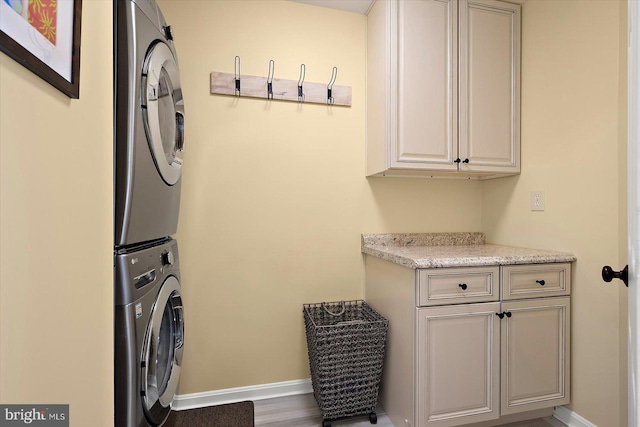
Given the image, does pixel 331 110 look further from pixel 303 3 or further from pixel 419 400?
pixel 419 400

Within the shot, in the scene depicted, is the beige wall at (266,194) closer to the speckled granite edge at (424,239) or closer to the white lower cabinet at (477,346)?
Answer: the speckled granite edge at (424,239)

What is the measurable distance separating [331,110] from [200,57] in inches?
34.5

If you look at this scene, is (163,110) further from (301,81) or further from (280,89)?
(301,81)

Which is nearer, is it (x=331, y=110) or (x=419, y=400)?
(x=419, y=400)

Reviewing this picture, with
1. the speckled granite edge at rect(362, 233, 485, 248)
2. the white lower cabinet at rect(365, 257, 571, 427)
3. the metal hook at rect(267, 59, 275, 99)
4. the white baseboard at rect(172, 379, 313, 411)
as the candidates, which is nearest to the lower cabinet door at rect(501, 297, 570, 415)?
the white lower cabinet at rect(365, 257, 571, 427)

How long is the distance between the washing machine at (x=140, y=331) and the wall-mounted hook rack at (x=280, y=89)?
1116mm

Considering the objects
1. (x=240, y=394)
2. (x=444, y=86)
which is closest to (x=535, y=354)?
(x=444, y=86)

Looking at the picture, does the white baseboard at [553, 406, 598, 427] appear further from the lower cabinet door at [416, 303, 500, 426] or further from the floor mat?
the floor mat

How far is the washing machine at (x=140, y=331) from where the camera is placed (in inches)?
38.5

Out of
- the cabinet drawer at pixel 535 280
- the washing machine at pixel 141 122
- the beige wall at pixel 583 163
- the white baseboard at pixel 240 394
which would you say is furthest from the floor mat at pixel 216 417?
the beige wall at pixel 583 163

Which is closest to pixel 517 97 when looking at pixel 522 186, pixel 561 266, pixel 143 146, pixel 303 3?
pixel 522 186

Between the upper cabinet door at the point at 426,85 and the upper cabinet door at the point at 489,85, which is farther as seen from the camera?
the upper cabinet door at the point at 489,85

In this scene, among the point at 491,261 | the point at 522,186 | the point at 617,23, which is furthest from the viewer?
the point at 522,186

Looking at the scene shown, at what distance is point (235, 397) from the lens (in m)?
2.00
